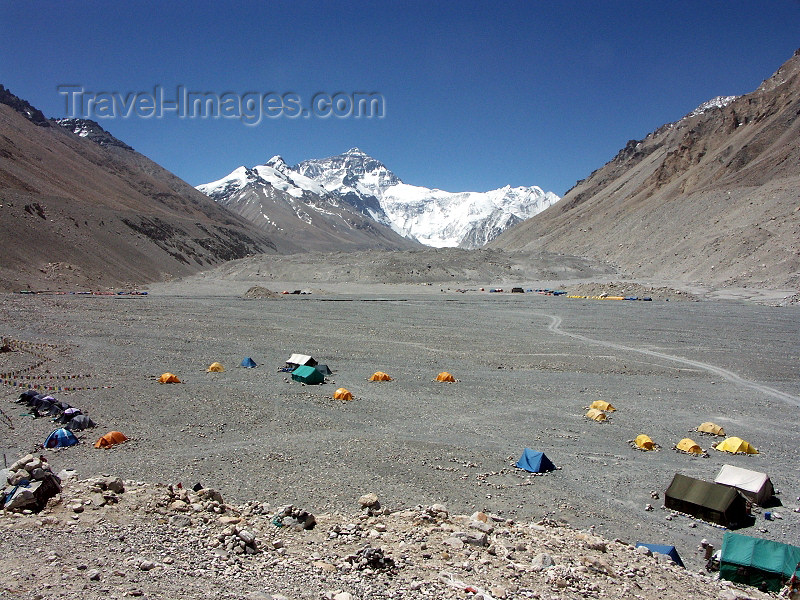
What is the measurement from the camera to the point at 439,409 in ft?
59.7

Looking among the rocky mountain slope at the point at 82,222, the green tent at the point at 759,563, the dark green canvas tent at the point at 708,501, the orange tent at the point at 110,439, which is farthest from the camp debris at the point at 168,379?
the rocky mountain slope at the point at 82,222

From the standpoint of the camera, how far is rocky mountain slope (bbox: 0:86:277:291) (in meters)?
65.1

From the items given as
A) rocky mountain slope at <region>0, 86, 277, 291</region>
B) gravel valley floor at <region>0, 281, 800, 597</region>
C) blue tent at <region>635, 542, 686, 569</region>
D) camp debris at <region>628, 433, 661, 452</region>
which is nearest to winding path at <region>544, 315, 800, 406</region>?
gravel valley floor at <region>0, 281, 800, 597</region>

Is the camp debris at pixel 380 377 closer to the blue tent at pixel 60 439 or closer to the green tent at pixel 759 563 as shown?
the blue tent at pixel 60 439

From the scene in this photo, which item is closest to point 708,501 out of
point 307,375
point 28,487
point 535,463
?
point 535,463

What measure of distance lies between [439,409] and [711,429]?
26.1 ft

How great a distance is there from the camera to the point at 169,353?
27.1 m

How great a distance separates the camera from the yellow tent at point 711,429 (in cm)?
1594

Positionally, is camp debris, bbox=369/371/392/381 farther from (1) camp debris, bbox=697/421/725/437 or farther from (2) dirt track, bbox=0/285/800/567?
(1) camp debris, bbox=697/421/725/437

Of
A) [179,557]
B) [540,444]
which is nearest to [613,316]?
[540,444]

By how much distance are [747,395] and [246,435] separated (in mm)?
17941

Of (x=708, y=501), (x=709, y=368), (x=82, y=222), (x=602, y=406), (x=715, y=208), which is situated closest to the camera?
(x=708, y=501)

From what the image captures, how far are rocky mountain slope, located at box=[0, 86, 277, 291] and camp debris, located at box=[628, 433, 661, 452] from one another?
62.0 meters

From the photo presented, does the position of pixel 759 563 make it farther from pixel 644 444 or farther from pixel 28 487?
pixel 28 487
